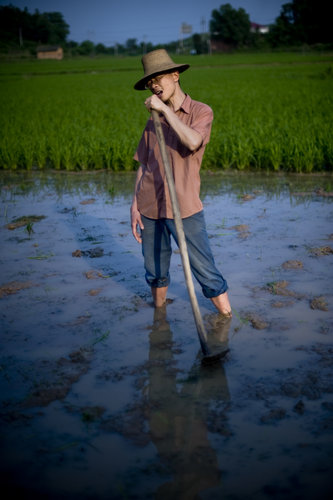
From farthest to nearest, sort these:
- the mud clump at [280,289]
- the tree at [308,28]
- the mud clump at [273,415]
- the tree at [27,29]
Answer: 1. the tree at [27,29]
2. the tree at [308,28]
3. the mud clump at [280,289]
4. the mud clump at [273,415]

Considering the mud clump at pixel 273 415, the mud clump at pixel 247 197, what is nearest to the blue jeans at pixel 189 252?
the mud clump at pixel 273 415

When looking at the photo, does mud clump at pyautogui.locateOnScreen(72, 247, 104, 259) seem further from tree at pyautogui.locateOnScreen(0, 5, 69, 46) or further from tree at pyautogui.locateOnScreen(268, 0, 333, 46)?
tree at pyautogui.locateOnScreen(0, 5, 69, 46)

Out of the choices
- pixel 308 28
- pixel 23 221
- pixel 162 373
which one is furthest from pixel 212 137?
pixel 308 28

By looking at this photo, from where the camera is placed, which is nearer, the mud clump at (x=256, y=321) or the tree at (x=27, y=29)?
the mud clump at (x=256, y=321)

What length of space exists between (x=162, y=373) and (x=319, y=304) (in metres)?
1.16

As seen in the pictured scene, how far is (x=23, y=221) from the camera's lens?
489 cm

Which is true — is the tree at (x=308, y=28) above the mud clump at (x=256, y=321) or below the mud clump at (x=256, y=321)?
above

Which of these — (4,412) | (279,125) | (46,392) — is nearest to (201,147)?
(46,392)

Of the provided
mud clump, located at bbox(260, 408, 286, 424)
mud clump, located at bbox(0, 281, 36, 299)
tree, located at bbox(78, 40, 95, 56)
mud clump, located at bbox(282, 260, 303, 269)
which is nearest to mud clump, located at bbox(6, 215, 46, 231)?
mud clump, located at bbox(0, 281, 36, 299)

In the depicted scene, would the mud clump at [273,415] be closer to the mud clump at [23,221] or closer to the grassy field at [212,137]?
the mud clump at [23,221]

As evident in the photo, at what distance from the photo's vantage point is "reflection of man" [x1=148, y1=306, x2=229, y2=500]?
1.60 metres

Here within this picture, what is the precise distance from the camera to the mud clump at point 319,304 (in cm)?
285

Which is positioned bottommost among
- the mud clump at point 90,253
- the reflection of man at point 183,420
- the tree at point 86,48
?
the reflection of man at point 183,420

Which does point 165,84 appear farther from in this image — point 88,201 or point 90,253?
point 88,201
